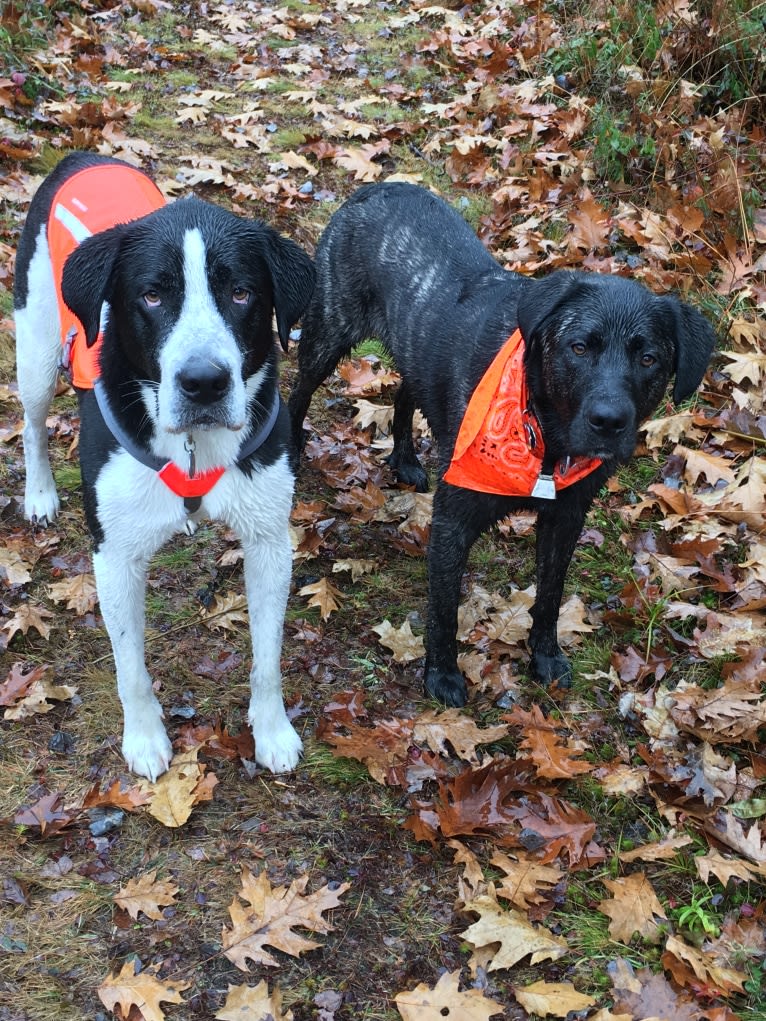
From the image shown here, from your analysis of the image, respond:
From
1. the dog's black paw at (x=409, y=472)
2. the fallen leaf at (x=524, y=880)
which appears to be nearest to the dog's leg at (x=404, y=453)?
the dog's black paw at (x=409, y=472)

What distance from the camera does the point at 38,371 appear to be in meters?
4.32

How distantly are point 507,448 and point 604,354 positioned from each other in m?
0.52

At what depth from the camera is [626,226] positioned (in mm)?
6195

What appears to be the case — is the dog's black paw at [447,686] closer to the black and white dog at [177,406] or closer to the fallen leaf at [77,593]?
the black and white dog at [177,406]

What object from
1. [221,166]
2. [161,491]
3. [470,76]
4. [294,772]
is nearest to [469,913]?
[294,772]

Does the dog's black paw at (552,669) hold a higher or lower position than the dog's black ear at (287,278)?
lower

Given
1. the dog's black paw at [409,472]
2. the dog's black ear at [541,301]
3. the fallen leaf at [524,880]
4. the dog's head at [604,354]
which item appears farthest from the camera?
the dog's black paw at [409,472]

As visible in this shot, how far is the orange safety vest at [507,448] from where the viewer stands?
3588 millimetres

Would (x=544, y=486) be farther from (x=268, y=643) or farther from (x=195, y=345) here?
(x=195, y=345)

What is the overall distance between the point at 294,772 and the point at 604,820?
1237 mm

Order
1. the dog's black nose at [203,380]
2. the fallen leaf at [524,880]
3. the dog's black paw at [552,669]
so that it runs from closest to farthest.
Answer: the dog's black nose at [203,380]
the fallen leaf at [524,880]
the dog's black paw at [552,669]

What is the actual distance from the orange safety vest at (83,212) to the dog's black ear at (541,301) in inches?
62.9

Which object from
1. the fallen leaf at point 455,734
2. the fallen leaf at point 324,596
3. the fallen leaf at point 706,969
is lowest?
the fallen leaf at point 706,969

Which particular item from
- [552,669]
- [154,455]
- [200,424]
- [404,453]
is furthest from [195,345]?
[404,453]
